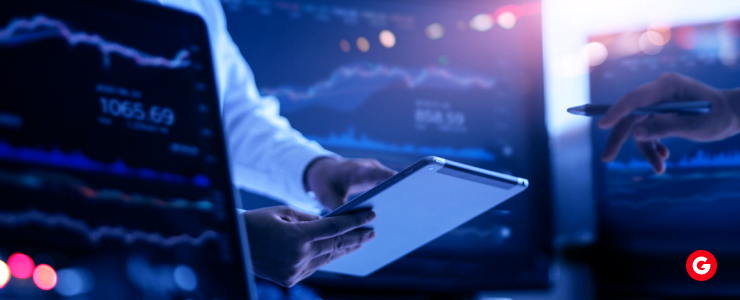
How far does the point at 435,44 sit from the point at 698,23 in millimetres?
679

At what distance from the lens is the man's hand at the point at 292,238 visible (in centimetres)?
60

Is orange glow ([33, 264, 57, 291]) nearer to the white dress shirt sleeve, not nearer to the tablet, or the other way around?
the tablet

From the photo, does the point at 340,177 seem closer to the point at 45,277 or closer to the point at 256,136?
the point at 256,136

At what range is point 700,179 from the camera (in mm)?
1183

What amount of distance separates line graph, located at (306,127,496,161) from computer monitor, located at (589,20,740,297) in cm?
33

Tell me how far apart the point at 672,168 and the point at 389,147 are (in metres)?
0.77

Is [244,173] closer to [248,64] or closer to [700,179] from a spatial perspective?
[248,64]

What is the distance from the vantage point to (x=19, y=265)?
27 cm

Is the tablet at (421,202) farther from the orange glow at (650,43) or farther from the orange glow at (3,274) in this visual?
the orange glow at (650,43)

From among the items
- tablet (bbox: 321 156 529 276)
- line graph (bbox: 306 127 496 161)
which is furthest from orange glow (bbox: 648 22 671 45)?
tablet (bbox: 321 156 529 276)

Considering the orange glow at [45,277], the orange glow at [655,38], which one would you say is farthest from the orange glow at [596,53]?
the orange glow at [45,277]

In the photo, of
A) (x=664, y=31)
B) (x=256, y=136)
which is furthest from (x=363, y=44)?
(x=664, y=31)

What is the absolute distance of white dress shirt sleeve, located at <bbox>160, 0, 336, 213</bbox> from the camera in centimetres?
93

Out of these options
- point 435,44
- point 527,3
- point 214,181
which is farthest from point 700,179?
point 214,181
